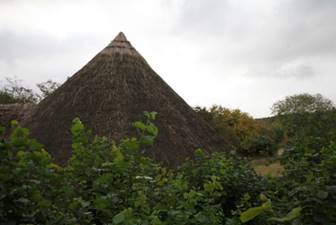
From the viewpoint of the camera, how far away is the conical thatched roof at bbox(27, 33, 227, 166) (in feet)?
34.2

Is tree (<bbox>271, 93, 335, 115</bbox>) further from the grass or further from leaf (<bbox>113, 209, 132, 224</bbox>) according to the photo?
leaf (<bbox>113, 209, 132, 224</bbox>)

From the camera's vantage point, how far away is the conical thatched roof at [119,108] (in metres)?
10.4

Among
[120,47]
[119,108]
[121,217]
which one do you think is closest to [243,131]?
[120,47]

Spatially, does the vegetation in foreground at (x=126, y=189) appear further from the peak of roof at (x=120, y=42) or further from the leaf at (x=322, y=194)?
the peak of roof at (x=120, y=42)

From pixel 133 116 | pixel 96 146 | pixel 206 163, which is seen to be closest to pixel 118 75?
pixel 133 116

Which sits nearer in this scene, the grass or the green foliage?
the grass

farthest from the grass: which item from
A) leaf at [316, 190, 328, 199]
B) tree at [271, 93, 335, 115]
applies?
tree at [271, 93, 335, 115]

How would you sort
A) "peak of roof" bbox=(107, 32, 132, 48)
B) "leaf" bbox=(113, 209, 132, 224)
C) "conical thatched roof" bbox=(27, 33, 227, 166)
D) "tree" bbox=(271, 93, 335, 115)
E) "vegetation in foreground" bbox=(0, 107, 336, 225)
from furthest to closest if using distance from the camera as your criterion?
"tree" bbox=(271, 93, 335, 115), "peak of roof" bbox=(107, 32, 132, 48), "conical thatched roof" bbox=(27, 33, 227, 166), "vegetation in foreground" bbox=(0, 107, 336, 225), "leaf" bbox=(113, 209, 132, 224)

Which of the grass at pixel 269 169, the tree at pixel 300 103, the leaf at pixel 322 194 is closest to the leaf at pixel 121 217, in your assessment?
the leaf at pixel 322 194

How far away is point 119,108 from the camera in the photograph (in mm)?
11141

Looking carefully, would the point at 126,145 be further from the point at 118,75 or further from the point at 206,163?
the point at 118,75

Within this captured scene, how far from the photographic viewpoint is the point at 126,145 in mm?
2646

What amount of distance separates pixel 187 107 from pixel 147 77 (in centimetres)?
118

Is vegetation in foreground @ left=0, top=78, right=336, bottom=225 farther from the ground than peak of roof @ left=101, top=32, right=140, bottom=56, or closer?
closer
